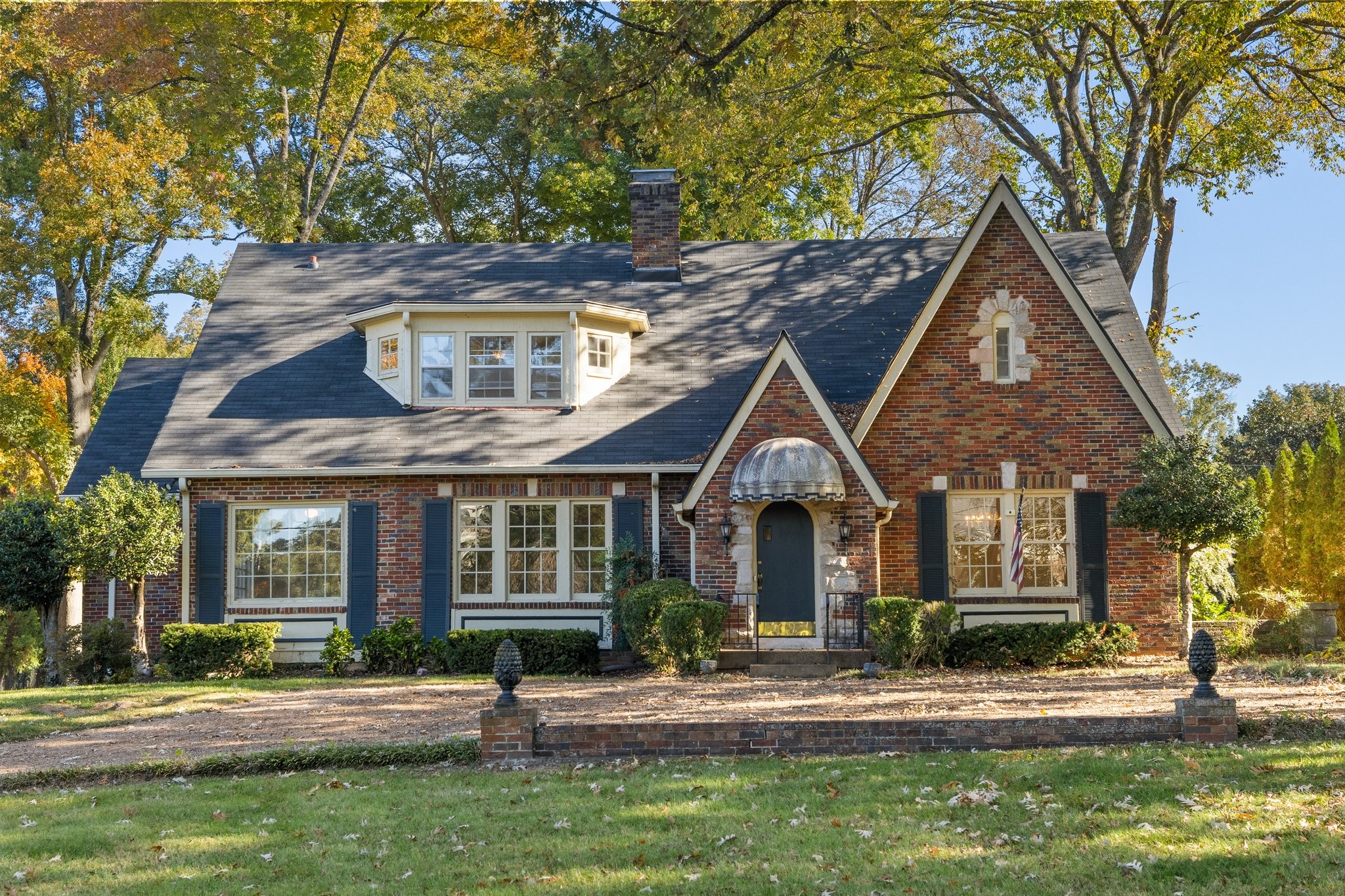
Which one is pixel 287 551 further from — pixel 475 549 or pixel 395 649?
pixel 475 549

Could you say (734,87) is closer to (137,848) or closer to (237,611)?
(237,611)

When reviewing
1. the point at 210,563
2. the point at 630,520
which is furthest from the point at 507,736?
the point at 210,563

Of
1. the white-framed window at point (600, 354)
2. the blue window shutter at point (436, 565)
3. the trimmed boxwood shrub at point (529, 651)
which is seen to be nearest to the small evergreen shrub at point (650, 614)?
the trimmed boxwood shrub at point (529, 651)

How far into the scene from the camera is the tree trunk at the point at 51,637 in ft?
57.7

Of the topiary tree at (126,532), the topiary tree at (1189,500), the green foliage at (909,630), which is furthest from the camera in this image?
the topiary tree at (126,532)

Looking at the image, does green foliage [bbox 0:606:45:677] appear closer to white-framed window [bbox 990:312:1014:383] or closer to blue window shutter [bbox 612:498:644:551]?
blue window shutter [bbox 612:498:644:551]

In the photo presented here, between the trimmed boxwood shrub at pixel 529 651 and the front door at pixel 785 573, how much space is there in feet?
8.44

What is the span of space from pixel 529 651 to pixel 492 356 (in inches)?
202

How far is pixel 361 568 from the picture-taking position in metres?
17.8

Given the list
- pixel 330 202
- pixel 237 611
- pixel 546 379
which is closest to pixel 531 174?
pixel 330 202

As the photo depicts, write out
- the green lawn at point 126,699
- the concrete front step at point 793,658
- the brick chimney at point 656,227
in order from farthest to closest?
the brick chimney at point 656,227 → the concrete front step at point 793,658 → the green lawn at point 126,699

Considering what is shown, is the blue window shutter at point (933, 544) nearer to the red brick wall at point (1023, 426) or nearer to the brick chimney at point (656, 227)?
the red brick wall at point (1023, 426)

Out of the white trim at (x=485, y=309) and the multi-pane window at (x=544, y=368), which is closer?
the white trim at (x=485, y=309)

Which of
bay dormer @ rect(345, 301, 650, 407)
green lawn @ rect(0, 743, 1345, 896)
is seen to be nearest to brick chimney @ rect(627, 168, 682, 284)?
bay dormer @ rect(345, 301, 650, 407)
